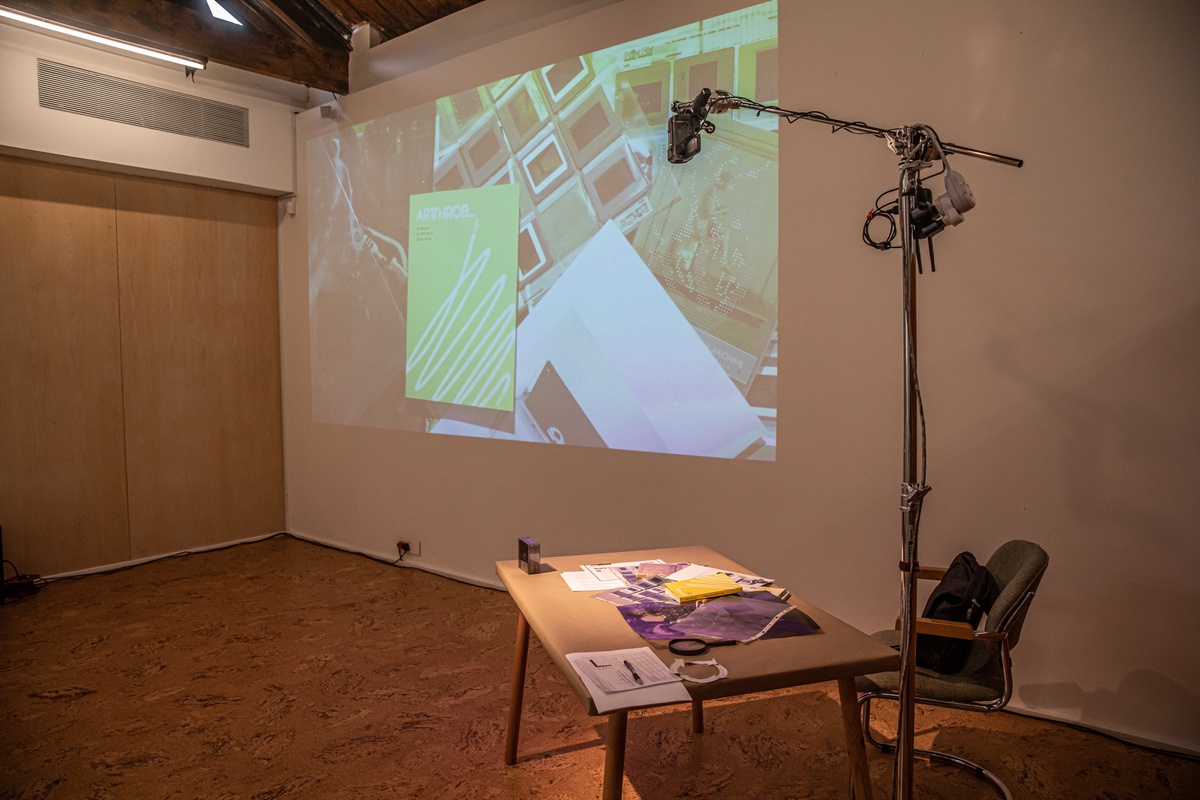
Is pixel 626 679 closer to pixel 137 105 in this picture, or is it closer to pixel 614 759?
pixel 614 759

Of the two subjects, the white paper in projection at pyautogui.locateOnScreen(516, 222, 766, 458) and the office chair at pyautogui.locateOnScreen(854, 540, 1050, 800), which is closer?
the office chair at pyautogui.locateOnScreen(854, 540, 1050, 800)

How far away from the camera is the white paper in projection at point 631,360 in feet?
11.1

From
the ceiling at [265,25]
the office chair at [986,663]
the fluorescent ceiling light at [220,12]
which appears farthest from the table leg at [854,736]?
the fluorescent ceiling light at [220,12]

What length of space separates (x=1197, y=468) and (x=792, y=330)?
144 centimetres

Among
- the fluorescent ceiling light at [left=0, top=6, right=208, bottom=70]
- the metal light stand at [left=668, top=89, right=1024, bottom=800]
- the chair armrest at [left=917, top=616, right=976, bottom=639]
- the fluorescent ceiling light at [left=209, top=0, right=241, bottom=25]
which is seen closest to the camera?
the metal light stand at [left=668, top=89, right=1024, bottom=800]

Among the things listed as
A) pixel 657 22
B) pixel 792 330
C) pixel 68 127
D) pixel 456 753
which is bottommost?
pixel 456 753

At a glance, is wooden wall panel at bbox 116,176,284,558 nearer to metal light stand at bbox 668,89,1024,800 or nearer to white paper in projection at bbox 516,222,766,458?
white paper in projection at bbox 516,222,766,458

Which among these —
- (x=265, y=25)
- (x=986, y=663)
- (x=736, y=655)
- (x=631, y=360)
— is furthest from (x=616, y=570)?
(x=265, y=25)

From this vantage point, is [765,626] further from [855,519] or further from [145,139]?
[145,139]

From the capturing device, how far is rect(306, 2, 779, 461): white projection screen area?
328 cm

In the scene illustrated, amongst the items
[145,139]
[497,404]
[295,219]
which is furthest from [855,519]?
[145,139]

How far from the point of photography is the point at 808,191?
3.09m

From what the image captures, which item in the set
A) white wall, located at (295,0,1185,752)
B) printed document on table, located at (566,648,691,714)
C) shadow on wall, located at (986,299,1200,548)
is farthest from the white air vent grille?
shadow on wall, located at (986,299,1200,548)

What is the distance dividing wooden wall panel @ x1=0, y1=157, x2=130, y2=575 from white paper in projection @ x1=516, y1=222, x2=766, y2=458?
2735mm
